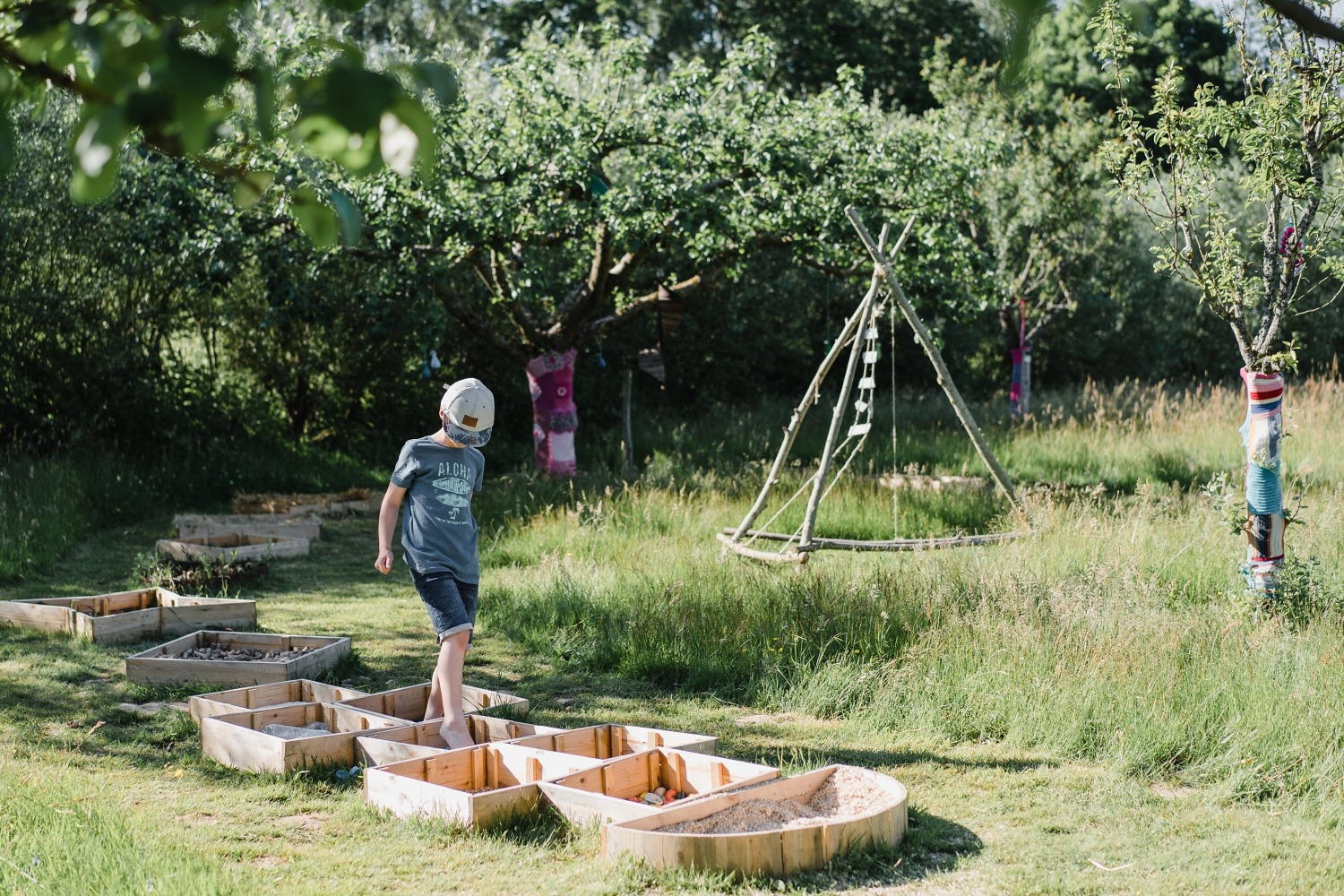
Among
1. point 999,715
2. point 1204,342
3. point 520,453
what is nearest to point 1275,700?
point 999,715

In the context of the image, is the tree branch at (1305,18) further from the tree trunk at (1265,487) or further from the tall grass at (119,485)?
the tall grass at (119,485)

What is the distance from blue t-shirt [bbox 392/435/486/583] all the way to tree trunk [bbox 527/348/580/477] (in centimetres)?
889

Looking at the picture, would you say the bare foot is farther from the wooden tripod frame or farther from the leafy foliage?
the leafy foliage


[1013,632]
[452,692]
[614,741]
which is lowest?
[614,741]

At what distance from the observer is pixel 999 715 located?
18.1 ft

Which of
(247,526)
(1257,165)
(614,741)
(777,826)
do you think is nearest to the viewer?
(777,826)

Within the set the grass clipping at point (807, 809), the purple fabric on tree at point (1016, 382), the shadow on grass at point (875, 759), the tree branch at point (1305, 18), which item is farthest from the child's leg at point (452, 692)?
the purple fabric on tree at point (1016, 382)

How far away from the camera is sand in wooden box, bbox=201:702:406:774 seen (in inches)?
194

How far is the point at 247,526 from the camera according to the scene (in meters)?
11.8

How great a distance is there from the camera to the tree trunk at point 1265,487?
6.34m

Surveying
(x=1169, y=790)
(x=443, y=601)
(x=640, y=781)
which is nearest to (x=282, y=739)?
(x=443, y=601)

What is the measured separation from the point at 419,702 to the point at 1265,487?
4445mm

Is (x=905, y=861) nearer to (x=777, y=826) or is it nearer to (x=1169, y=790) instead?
(x=777, y=826)

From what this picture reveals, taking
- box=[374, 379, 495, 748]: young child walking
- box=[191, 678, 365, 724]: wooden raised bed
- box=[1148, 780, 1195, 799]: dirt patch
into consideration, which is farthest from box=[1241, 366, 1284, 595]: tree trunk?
box=[191, 678, 365, 724]: wooden raised bed
